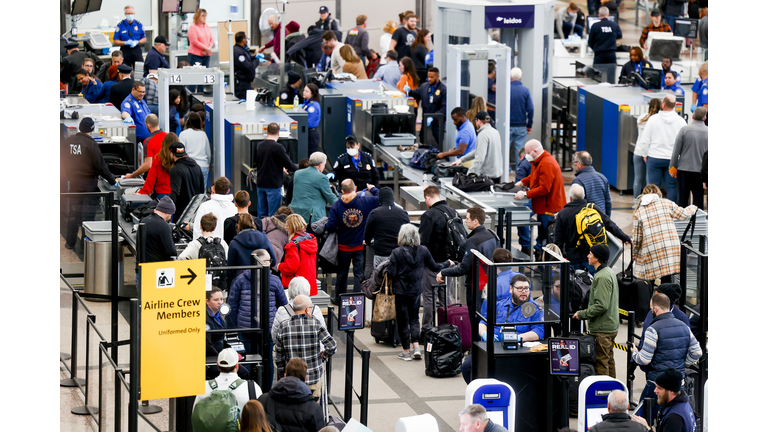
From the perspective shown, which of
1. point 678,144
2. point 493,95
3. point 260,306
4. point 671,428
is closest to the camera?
point 671,428

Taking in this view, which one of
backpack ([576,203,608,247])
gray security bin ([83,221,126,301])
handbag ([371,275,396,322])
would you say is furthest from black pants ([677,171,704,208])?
gray security bin ([83,221,126,301])

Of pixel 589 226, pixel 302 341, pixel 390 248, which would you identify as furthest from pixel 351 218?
pixel 302 341

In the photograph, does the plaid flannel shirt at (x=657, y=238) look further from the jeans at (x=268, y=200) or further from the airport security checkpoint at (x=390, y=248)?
the jeans at (x=268, y=200)

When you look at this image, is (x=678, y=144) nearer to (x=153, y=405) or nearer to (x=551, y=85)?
(x=551, y=85)

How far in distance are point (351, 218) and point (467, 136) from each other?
11.0ft

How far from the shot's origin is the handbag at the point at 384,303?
35.5ft

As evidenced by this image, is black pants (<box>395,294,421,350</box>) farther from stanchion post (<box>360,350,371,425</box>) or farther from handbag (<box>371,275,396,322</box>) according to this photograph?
stanchion post (<box>360,350,371,425</box>)

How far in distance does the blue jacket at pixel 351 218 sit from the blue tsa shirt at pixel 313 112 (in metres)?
4.32

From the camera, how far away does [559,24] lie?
2598 centimetres

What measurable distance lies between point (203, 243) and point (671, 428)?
4221 mm

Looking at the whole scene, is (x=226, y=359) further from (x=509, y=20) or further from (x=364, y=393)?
(x=509, y=20)

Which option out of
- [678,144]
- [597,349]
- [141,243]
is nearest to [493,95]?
[678,144]

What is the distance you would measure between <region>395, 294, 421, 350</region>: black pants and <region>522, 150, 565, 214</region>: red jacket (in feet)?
8.85

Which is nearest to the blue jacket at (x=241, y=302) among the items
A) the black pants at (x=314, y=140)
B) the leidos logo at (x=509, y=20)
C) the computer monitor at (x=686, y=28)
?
the black pants at (x=314, y=140)
